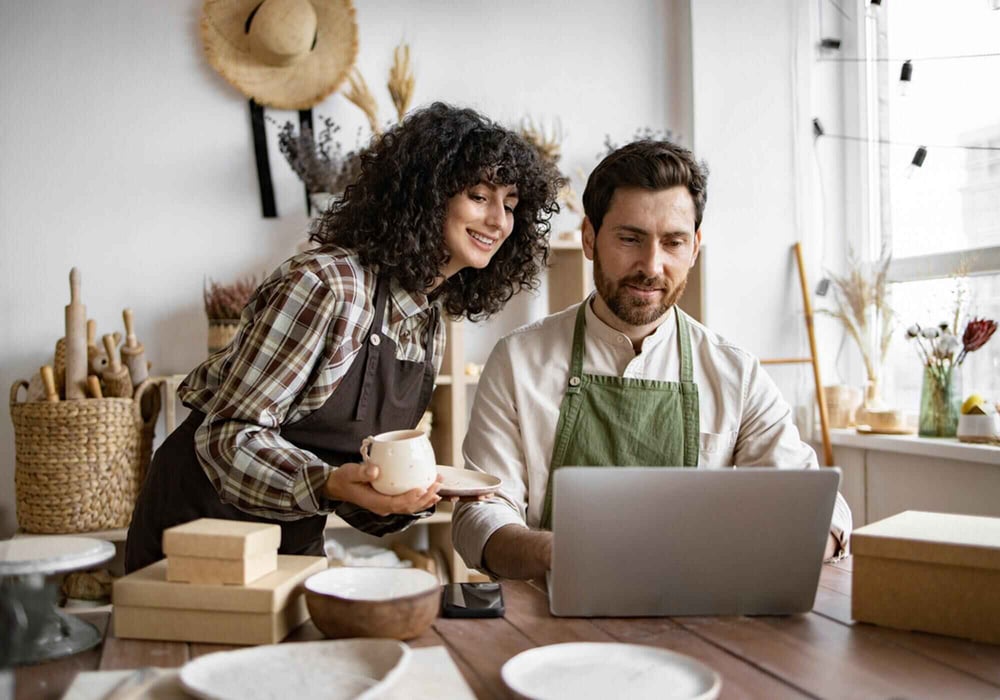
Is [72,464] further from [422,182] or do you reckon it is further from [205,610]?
[205,610]

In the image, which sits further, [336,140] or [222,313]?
[336,140]

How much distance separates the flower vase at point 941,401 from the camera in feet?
9.64

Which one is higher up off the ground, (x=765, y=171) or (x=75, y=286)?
(x=765, y=171)

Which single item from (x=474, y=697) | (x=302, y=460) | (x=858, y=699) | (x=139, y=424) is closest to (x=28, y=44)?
(x=139, y=424)

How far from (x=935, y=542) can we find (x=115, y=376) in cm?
238

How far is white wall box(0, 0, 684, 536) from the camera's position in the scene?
9.87 ft

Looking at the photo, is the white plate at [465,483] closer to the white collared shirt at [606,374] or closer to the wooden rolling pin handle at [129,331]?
the white collared shirt at [606,374]

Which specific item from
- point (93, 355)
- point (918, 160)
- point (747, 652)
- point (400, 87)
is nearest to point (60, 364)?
point (93, 355)

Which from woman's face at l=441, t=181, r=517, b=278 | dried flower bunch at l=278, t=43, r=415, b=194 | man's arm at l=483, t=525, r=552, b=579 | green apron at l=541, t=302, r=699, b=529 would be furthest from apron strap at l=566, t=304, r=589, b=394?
dried flower bunch at l=278, t=43, r=415, b=194

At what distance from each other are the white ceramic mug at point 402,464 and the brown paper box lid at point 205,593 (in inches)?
6.6

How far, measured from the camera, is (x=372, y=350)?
1.67m

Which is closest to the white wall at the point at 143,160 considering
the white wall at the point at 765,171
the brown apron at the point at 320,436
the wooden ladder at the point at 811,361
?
the white wall at the point at 765,171

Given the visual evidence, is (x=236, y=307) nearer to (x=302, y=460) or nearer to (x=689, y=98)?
(x=302, y=460)

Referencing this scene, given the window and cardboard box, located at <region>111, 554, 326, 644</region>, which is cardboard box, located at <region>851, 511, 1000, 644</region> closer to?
cardboard box, located at <region>111, 554, 326, 644</region>
